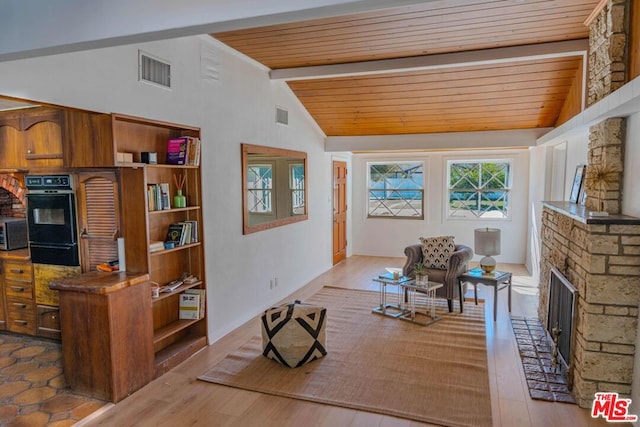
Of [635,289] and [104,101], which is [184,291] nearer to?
[104,101]

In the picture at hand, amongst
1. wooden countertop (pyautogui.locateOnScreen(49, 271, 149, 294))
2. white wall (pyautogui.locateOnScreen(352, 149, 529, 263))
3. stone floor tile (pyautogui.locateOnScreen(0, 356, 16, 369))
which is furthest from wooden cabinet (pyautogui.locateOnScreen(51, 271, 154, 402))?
white wall (pyautogui.locateOnScreen(352, 149, 529, 263))

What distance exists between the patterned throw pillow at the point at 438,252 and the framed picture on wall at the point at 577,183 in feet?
5.13

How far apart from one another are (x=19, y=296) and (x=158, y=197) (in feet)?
6.68

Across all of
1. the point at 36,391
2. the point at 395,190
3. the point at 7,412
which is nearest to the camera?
the point at 7,412

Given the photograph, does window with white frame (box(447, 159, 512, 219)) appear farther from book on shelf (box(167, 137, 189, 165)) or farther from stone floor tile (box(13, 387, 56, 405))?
stone floor tile (box(13, 387, 56, 405))

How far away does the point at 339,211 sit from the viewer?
25.8 ft

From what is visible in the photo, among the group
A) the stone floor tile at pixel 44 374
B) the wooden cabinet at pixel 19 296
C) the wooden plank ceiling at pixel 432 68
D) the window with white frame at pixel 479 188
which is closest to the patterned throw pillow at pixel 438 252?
the wooden plank ceiling at pixel 432 68

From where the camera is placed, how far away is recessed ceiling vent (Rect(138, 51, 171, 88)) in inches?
126

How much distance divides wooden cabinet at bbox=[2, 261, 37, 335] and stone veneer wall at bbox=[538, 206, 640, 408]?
4.89 m

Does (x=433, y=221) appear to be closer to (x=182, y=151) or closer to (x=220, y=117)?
(x=220, y=117)

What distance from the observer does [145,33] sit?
1.67 meters

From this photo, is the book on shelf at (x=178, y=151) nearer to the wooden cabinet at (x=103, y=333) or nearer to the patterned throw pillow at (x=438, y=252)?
the wooden cabinet at (x=103, y=333)

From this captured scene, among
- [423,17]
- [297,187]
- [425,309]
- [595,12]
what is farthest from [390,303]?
[595,12]

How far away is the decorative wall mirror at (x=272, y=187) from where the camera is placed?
4.71 metres
